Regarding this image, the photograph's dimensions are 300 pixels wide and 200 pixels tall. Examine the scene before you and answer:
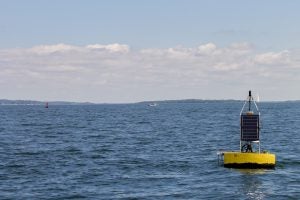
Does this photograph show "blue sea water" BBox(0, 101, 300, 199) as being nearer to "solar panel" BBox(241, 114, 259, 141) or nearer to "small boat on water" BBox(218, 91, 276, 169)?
"small boat on water" BBox(218, 91, 276, 169)

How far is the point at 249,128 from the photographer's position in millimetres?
45219

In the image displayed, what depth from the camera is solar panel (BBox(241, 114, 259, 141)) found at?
44875 millimetres

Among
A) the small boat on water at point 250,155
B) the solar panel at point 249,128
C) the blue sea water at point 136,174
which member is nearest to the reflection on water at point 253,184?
the blue sea water at point 136,174

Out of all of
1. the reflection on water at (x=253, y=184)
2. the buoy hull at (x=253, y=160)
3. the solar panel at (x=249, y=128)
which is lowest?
the reflection on water at (x=253, y=184)

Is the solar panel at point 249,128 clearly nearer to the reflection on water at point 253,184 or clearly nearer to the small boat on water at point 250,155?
the small boat on water at point 250,155

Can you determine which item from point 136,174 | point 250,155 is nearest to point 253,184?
point 250,155

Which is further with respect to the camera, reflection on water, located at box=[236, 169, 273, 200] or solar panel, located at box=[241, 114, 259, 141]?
solar panel, located at box=[241, 114, 259, 141]

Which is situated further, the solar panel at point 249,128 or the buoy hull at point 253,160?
the solar panel at point 249,128

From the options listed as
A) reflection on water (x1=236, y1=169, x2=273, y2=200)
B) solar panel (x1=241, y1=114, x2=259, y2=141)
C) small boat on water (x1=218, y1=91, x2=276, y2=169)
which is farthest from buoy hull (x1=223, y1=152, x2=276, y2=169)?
solar panel (x1=241, y1=114, x2=259, y2=141)

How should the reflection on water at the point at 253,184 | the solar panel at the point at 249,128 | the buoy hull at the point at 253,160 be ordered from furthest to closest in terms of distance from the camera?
the solar panel at the point at 249,128 < the buoy hull at the point at 253,160 < the reflection on water at the point at 253,184

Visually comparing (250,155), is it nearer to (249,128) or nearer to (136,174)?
(249,128)

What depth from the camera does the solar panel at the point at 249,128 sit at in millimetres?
44875

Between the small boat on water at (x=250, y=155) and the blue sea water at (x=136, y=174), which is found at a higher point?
the small boat on water at (x=250, y=155)

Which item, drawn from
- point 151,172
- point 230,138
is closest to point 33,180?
point 151,172
